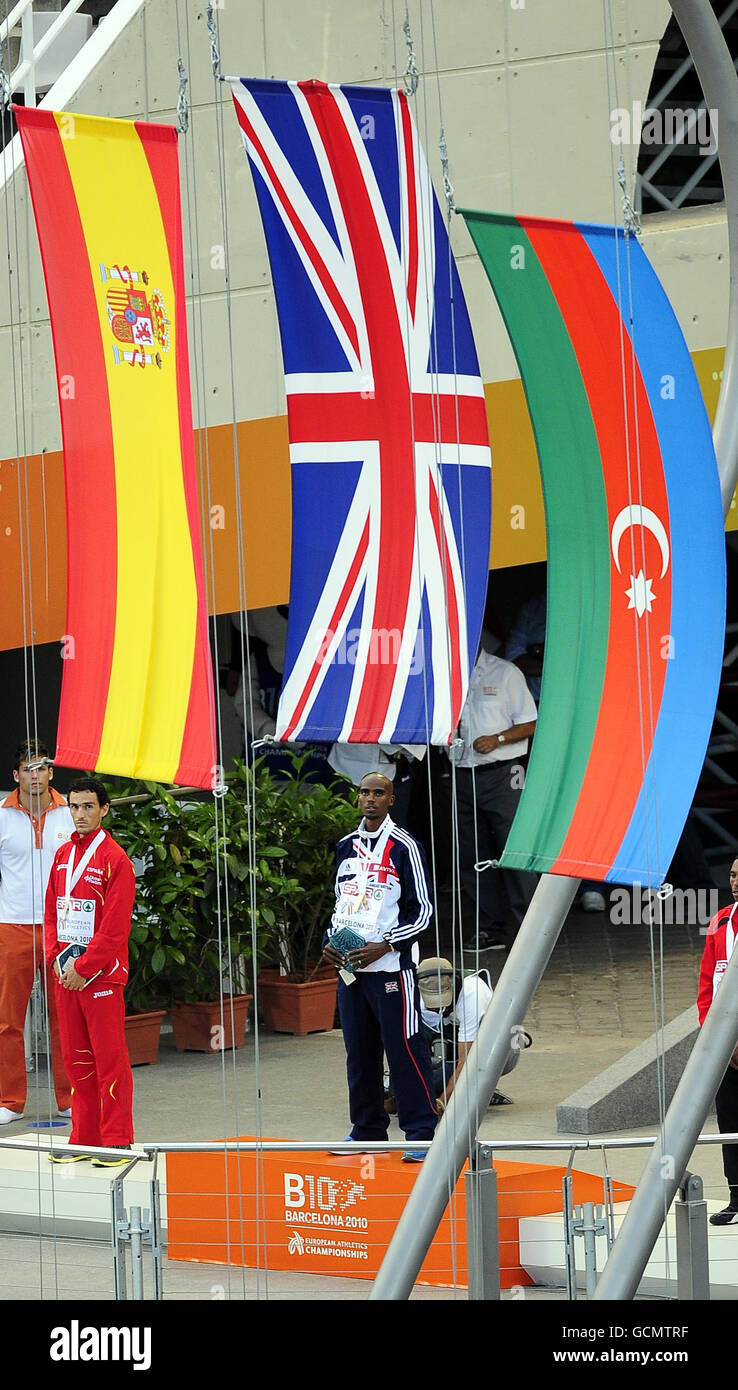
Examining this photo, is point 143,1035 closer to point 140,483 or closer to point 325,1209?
point 325,1209

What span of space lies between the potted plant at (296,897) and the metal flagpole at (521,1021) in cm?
531

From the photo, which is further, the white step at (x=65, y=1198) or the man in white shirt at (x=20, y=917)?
the man in white shirt at (x=20, y=917)

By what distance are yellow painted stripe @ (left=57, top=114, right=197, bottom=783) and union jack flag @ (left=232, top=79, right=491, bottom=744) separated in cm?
35

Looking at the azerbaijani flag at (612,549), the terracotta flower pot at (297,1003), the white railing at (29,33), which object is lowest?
the terracotta flower pot at (297,1003)

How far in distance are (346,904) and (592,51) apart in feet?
20.0

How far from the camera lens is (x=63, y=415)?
6301mm

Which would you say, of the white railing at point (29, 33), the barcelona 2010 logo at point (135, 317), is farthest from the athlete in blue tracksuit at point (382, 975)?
the white railing at point (29, 33)

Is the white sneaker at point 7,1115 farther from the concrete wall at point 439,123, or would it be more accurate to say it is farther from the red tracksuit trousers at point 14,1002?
the concrete wall at point 439,123


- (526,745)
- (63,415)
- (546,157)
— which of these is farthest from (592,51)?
(63,415)

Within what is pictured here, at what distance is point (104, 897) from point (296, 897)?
10.2ft

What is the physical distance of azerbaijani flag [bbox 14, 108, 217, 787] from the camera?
636 cm

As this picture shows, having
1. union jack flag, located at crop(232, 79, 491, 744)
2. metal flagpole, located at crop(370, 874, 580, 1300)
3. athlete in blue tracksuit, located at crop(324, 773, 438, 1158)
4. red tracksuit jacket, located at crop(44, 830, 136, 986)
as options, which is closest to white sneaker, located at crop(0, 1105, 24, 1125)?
red tracksuit jacket, located at crop(44, 830, 136, 986)

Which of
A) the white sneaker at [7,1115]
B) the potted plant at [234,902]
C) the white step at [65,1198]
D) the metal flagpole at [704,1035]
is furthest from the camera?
the potted plant at [234,902]

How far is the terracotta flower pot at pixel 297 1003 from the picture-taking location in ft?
40.2
